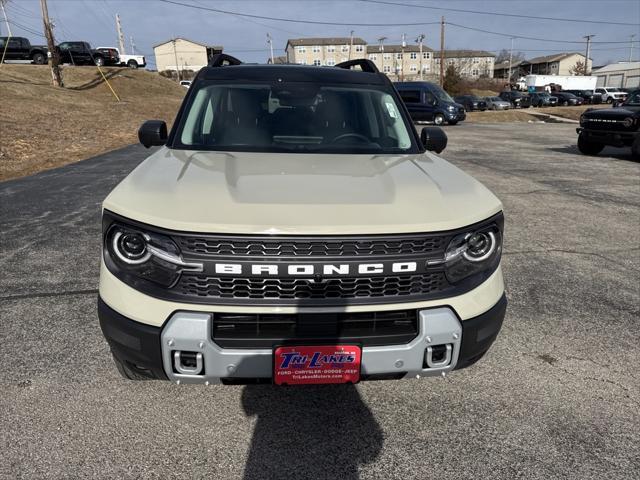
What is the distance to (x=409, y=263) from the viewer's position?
80.6 inches

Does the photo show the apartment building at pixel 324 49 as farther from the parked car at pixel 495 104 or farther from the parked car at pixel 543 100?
the parked car at pixel 495 104

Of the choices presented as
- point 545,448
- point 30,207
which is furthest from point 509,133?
point 545,448

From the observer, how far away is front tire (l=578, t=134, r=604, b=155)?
1273cm

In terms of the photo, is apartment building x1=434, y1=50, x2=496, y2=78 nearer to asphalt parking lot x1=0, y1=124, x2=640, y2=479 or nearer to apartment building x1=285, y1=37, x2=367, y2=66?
apartment building x1=285, y1=37, x2=367, y2=66

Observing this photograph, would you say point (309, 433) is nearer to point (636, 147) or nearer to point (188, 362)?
point (188, 362)

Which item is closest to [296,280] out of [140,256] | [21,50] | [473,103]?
[140,256]

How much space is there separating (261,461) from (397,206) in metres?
1.30

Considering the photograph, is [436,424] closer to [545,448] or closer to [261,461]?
[545,448]

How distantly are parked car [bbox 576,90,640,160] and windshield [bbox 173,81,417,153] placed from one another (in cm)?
1011

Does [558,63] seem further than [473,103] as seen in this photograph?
Yes

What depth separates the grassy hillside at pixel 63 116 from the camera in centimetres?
1289

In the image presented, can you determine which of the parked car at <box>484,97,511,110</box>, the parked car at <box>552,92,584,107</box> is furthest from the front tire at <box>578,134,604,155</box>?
the parked car at <box>552,92,584,107</box>

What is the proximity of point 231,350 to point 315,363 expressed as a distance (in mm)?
351

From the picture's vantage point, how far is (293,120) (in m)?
3.44
